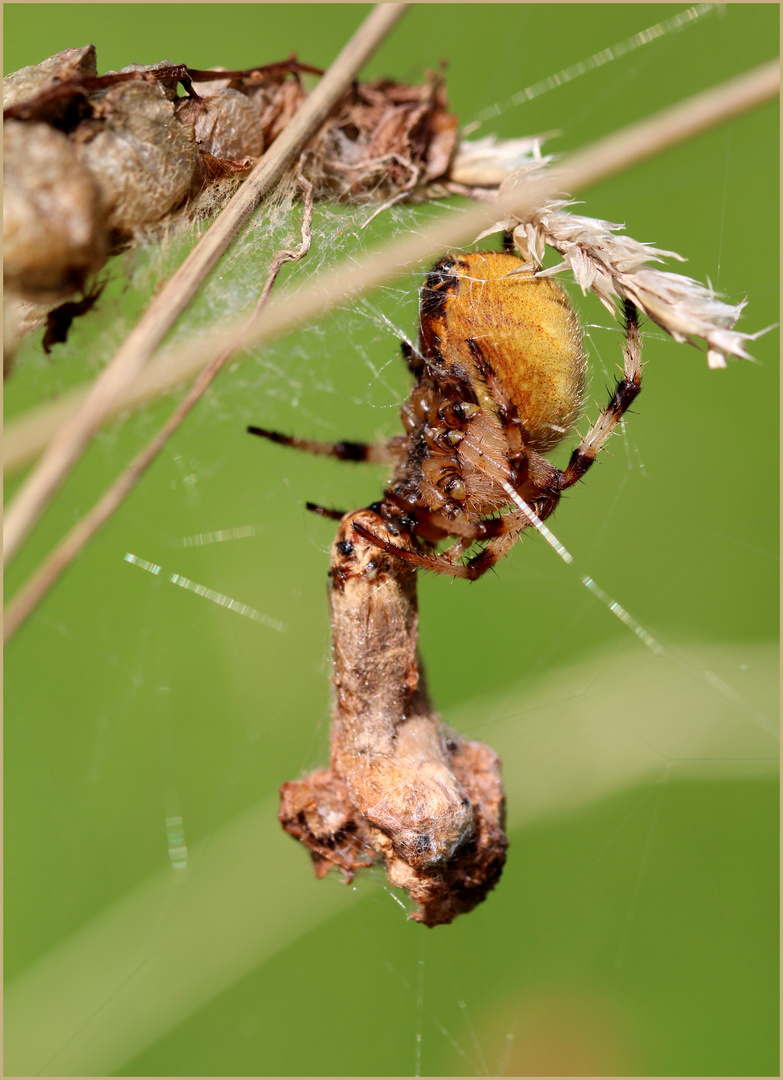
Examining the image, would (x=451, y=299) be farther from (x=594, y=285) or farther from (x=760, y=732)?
(x=760, y=732)

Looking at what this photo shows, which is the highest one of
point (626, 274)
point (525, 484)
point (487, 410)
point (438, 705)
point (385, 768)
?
point (626, 274)

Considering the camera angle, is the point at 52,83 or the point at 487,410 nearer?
the point at 52,83

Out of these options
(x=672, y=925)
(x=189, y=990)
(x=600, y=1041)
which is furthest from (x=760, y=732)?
(x=189, y=990)

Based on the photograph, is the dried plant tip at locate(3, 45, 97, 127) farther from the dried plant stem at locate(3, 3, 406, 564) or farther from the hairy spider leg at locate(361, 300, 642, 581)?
the hairy spider leg at locate(361, 300, 642, 581)

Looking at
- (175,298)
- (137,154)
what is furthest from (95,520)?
(137,154)

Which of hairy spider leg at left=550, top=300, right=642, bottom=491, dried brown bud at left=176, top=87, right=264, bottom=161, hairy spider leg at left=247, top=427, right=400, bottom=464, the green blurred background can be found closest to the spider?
hairy spider leg at left=550, top=300, right=642, bottom=491

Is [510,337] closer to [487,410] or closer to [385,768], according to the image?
[487,410]

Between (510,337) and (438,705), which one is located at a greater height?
(510,337)
